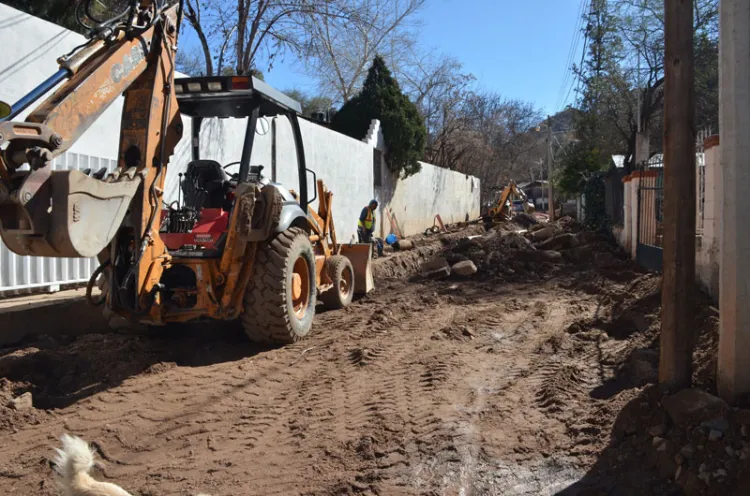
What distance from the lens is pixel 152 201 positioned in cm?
525

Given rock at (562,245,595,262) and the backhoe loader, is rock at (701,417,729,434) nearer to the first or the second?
the backhoe loader

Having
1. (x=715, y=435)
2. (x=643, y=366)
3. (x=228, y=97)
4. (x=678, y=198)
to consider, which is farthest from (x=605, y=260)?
(x=715, y=435)

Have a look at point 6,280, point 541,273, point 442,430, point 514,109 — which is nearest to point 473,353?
point 442,430

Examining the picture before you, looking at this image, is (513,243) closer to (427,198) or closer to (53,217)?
(427,198)

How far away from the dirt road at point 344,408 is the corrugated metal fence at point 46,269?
4.84 ft

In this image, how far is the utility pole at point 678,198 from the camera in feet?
12.5

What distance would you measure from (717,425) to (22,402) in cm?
463

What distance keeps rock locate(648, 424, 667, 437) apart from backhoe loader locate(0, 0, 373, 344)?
3560 millimetres

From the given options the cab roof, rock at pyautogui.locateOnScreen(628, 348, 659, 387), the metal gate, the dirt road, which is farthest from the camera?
the metal gate

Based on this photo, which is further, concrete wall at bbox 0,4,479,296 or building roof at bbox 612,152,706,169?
building roof at bbox 612,152,706,169

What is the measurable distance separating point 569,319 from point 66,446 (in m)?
6.92

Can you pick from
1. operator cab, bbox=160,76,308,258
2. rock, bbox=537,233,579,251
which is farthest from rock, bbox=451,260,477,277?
operator cab, bbox=160,76,308,258

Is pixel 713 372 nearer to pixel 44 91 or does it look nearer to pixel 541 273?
pixel 44 91

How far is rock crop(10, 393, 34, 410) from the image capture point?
452cm
